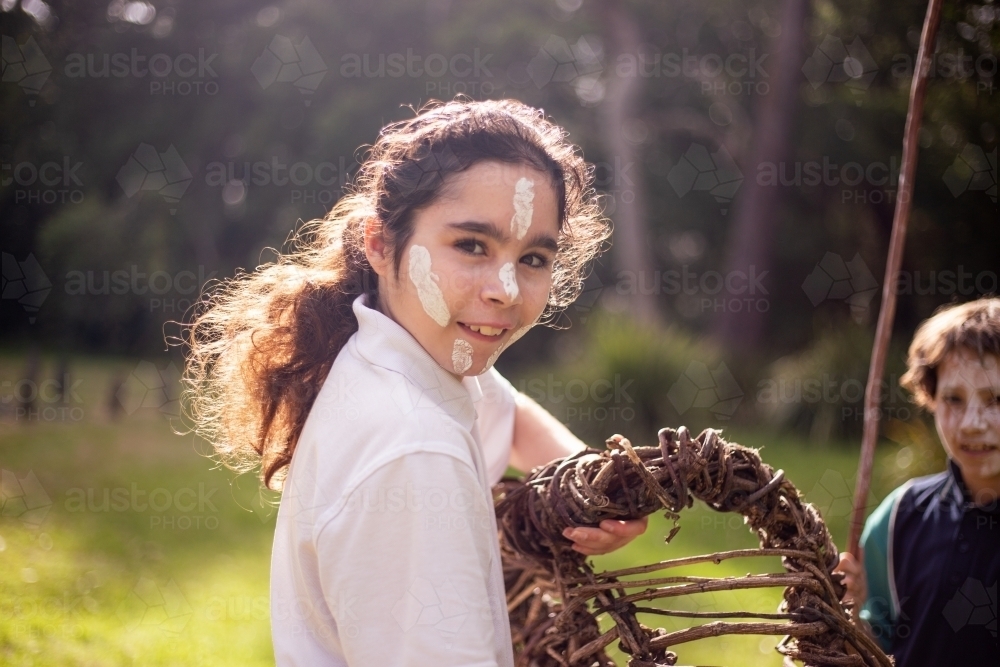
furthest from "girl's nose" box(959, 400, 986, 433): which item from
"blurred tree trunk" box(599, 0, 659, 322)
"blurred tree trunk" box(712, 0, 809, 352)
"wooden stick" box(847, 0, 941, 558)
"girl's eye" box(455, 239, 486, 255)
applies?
"blurred tree trunk" box(599, 0, 659, 322)

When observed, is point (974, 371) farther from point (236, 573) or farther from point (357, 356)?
point (236, 573)

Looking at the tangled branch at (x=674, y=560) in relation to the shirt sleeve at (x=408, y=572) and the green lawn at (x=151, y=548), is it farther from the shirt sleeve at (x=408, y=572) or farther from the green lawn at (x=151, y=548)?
the green lawn at (x=151, y=548)

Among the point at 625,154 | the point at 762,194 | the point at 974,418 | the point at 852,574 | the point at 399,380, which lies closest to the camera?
the point at 399,380

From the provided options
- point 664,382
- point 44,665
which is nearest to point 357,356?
point 44,665

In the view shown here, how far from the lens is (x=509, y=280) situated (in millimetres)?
1683

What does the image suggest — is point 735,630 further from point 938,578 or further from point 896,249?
point 896,249

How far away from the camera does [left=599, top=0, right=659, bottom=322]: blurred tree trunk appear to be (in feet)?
33.9

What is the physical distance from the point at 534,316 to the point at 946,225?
996cm

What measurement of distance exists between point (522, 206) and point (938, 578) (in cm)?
158

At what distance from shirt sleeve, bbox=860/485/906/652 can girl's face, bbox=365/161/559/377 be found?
55.8 inches

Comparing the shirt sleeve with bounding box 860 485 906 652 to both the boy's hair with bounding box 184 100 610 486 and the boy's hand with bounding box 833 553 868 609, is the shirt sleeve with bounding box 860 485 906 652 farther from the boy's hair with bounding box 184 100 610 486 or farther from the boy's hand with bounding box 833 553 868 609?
the boy's hair with bounding box 184 100 610 486

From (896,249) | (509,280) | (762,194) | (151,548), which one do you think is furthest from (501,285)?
(762,194)

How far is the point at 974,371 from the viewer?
226cm

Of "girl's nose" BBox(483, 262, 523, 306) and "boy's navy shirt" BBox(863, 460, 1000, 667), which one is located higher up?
"girl's nose" BBox(483, 262, 523, 306)
